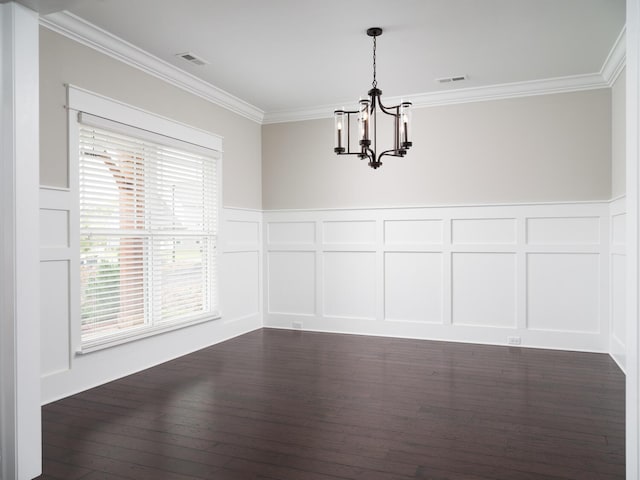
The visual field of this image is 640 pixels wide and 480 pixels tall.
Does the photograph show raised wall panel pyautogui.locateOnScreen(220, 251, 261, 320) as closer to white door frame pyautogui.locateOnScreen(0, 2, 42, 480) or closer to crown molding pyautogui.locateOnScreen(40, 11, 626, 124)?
crown molding pyautogui.locateOnScreen(40, 11, 626, 124)

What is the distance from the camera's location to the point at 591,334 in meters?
4.95

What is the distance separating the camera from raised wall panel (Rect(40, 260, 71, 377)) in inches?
135

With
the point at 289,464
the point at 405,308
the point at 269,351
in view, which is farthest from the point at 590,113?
the point at 289,464

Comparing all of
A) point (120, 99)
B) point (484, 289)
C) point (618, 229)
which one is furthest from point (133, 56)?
point (618, 229)

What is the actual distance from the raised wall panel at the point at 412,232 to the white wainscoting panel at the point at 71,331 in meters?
1.90

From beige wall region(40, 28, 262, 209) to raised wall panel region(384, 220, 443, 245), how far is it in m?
1.82

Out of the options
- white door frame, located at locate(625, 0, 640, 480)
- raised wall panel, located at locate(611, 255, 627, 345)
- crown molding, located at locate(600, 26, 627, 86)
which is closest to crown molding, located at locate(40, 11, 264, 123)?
white door frame, located at locate(625, 0, 640, 480)

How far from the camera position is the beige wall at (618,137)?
4316 millimetres

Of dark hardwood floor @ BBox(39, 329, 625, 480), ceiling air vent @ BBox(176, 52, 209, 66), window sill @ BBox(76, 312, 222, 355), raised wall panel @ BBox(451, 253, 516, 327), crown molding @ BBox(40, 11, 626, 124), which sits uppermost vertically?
ceiling air vent @ BBox(176, 52, 209, 66)

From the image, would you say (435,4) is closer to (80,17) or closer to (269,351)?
(80,17)

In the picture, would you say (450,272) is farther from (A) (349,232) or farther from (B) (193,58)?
(B) (193,58)

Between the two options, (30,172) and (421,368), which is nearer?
(30,172)

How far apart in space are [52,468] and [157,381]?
149 cm

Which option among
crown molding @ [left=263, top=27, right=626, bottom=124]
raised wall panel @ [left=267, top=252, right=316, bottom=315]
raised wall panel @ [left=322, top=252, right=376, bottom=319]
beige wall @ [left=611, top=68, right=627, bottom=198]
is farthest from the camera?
raised wall panel @ [left=267, top=252, right=316, bottom=315]
